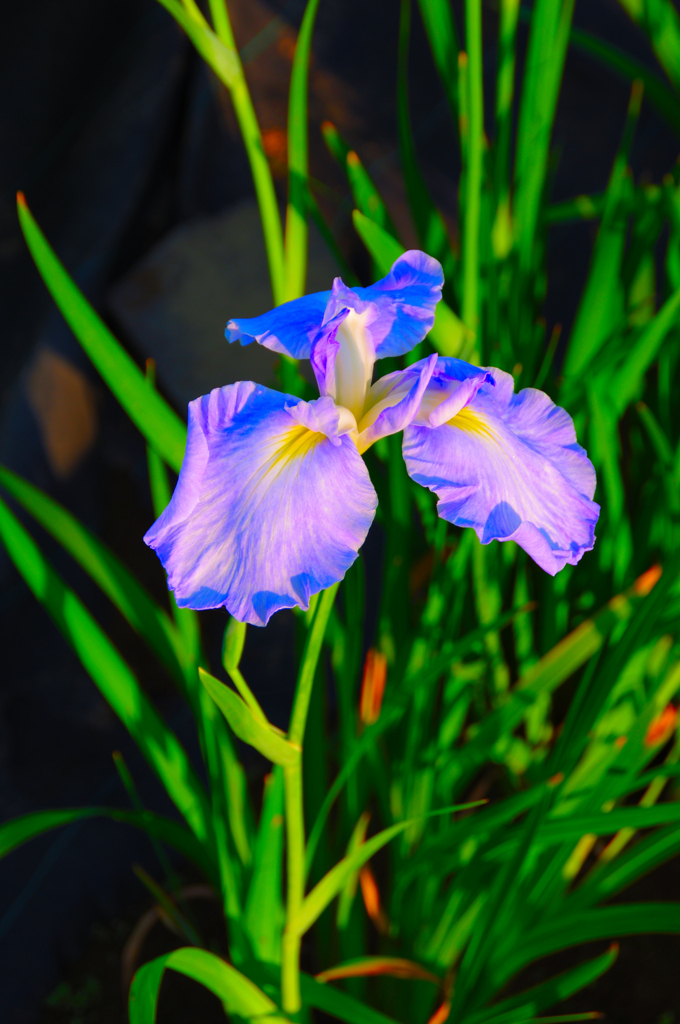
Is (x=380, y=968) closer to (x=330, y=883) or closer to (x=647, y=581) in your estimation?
(x=330, y=883)

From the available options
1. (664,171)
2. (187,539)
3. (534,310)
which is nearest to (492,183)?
(534,310)

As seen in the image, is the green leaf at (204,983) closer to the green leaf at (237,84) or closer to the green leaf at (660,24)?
the green leaf at (237,84)

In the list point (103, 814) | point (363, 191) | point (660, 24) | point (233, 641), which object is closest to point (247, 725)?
point (233, 641)

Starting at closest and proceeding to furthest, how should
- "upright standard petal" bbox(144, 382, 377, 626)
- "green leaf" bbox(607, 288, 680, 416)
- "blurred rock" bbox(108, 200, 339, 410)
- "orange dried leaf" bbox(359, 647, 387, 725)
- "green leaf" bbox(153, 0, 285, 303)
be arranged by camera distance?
1. "upright standard petal" bbox(144, 382, 377, 626)
2. "green leaf" bbox(153, 0, 285, 303)
3. "green leaf" bbox(607, 288, 680, 416)
4. "orange dried leaf" bbox(359, 647, 387, 725)
5. "blurred rock" bbox(108, 200, 339, 410)

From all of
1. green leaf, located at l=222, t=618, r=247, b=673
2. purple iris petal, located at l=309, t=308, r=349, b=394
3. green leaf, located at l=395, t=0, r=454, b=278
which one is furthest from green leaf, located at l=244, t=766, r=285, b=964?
green leaf, located at l=395, t=0, r=454, b=278

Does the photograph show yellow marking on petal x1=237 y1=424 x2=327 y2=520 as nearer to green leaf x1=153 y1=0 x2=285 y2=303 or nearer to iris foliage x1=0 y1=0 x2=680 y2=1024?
iris foliage x1=0 y1=0 x2=680 y2=1024

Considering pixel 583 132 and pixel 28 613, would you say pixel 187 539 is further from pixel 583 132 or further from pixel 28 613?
pixel 583 132
